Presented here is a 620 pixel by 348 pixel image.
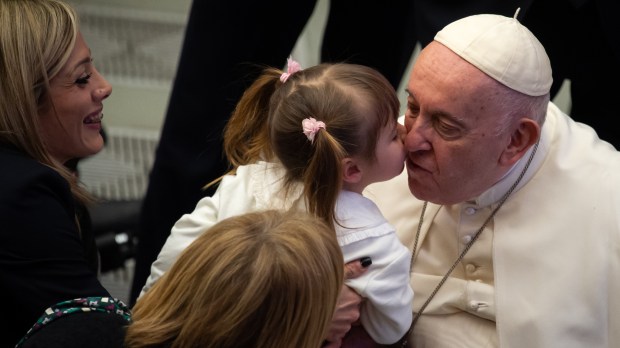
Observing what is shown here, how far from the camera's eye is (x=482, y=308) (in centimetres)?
267

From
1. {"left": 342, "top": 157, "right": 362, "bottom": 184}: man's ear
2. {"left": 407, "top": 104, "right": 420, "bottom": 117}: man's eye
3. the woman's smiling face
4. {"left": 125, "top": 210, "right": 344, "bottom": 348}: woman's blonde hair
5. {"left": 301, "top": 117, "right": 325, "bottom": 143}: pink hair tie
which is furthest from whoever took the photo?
the woman's smiling face

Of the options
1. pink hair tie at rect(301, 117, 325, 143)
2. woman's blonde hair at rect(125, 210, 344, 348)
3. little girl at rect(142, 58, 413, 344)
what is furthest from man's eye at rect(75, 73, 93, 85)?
woman's blonde hair at rect(125, 210, 344, 348)

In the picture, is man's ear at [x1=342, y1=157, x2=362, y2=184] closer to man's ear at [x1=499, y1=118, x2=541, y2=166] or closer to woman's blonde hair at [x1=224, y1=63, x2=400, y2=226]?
woman's blonde hair at [x1=224, y1=63, x2=400, y2=226]

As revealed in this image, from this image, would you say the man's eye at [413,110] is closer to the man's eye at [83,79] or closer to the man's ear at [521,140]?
the man's ear at [521,140]

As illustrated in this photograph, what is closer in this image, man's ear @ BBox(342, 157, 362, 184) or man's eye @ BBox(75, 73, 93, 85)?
man's ear @ BBox(342, 157, 362, 184)

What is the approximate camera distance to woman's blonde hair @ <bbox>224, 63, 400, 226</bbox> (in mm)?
2398

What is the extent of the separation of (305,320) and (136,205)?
7.23ft

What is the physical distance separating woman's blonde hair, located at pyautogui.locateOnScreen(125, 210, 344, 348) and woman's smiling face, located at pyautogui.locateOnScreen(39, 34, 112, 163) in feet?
2.98

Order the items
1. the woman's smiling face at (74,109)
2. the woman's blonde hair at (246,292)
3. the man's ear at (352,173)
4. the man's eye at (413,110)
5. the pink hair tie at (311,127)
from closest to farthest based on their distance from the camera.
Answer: the woman's blonde hair at (246,292), the pink hair tie at (311,127), the man's ear at (352,173), the man's eye at (413,110), the woman's smiling face at (74,109)

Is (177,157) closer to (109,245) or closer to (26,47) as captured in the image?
(109,245)

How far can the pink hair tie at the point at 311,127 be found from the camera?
2354 mm

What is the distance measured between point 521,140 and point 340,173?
45cm

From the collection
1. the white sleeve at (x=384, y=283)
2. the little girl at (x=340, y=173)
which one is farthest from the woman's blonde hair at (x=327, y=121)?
the white sleeve at (x=384, y=283)

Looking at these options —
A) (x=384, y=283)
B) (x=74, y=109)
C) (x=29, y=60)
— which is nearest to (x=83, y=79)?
(x=74, y=109)
